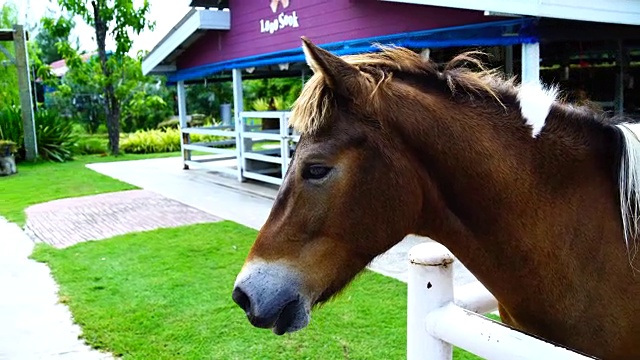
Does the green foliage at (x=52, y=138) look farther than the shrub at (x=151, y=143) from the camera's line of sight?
No

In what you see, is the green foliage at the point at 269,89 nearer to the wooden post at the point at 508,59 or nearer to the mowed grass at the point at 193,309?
the wooden post at the point at 508,59

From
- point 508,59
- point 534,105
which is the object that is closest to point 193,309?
point 534,105

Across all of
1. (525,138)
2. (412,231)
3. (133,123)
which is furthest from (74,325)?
(133,123)

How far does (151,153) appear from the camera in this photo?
16078 millimetres

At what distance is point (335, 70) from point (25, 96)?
1399cm

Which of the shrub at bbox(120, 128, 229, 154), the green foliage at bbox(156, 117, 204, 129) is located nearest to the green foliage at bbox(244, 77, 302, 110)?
the green foliage at bbox(156, 117, 204, 129)

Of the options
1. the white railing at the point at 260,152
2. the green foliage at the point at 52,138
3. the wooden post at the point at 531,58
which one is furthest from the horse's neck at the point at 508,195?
the green foliage at the point at 52,138

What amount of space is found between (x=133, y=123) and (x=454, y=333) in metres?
21.4

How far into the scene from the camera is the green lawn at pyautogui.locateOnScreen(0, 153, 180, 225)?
339 inches

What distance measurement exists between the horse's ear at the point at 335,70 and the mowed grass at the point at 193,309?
189 centimetres

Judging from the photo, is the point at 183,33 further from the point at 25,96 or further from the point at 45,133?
the point at 45,133

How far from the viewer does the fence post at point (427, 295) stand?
1.46 meters

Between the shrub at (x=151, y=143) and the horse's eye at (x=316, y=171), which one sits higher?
the horse's eye at (x=316, y=171)

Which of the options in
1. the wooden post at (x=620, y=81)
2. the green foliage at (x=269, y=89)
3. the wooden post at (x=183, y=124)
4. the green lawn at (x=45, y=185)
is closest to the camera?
the wooden post at (x=620, y=81)
